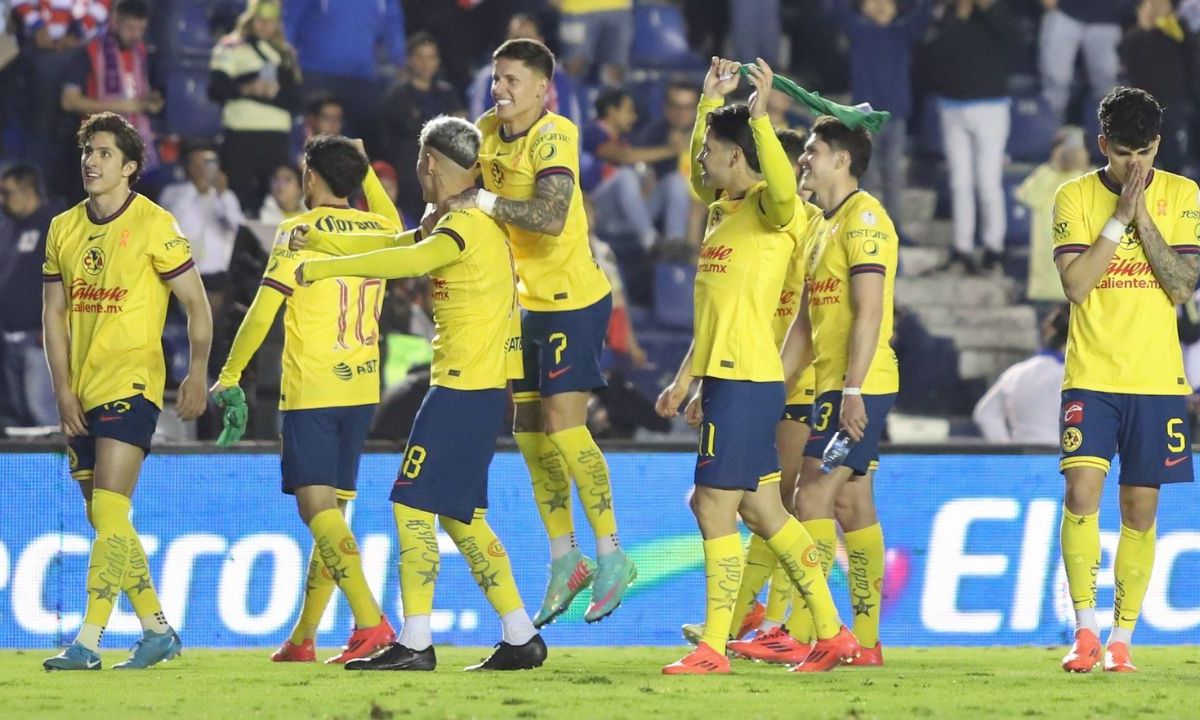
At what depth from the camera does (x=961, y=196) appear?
581 inches

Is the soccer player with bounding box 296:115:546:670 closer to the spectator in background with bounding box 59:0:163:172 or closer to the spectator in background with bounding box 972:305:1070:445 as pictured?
the spectator in background with bounding box 972:305:1070:445

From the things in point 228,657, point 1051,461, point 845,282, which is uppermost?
point 845,282

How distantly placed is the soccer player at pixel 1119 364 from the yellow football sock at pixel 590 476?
185 cm

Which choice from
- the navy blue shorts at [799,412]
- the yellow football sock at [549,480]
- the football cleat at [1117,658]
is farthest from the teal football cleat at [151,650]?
the football cleat at [1117,658]

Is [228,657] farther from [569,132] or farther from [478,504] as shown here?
[569,132]

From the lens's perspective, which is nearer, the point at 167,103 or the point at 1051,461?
the point at 1051,461

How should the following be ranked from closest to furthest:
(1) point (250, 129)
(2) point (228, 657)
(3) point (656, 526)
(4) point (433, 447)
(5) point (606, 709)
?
(5) point (606, 709) < (4) point (433, 447) < (2) point (228, 657) < (3) point (656, 526) < (1) point (250, 129)

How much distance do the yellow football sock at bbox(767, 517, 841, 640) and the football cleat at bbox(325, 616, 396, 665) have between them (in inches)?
69.1

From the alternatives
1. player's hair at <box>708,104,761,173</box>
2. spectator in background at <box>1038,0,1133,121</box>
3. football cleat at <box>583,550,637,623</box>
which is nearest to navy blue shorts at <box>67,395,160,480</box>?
football cleat at <box>583,550,637,623</box>

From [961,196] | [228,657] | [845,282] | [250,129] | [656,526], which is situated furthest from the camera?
[961,196]

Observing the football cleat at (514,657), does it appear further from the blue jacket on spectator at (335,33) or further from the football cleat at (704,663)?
the blue jacket on spectator at (335,33)

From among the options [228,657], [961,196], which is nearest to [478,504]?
[228,657]

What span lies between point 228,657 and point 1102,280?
14.0ft

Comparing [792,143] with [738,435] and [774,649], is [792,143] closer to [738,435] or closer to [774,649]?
[738,435]
